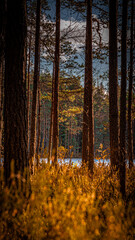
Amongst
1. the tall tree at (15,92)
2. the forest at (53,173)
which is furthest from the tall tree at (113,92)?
the tall tree at (15,92)

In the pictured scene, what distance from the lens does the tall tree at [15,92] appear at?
9.16 ft

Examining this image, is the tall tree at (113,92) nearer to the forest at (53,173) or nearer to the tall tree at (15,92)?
the forest at (53,173)

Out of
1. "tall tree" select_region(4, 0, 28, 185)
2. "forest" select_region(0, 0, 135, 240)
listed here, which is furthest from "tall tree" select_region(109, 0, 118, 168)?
"tall tree" select_region(4, 0, 28, 185)

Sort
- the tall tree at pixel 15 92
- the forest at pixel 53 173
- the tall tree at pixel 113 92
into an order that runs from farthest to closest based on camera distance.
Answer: the tall tree at pixel 113 92
the tall tree at pixel 15 92
the forest at pixel 53 173

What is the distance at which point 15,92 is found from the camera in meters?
2.83

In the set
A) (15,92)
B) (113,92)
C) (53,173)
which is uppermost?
(113,92)

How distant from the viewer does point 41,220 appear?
2.11 m

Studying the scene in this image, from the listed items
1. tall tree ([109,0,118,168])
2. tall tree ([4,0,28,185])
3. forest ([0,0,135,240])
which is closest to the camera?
forest ([0,0,135,240])

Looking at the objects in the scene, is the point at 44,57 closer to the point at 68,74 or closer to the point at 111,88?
the point at 68,74

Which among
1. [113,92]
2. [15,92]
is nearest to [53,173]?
[15,92]

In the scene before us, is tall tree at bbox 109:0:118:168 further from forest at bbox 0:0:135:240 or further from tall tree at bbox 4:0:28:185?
tall tree at bbox 4:0:28:185

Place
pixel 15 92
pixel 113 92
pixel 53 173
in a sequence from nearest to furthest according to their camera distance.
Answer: pixel 15 92 → pixel 53 173 → pixel 113 92

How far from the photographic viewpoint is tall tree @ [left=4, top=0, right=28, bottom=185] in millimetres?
2793

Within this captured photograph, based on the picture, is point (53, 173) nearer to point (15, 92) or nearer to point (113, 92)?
point (15, 92)
